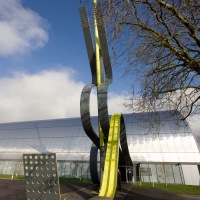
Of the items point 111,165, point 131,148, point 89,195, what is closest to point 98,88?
point 111,165

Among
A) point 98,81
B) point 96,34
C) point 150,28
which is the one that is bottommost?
point 150,28

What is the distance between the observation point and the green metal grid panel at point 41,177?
10.6 ft

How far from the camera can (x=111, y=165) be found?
10305 millimetres

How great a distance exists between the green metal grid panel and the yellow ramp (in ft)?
19.5

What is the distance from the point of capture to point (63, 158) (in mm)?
28094

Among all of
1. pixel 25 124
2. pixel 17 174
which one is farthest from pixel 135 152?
pixel 25 124

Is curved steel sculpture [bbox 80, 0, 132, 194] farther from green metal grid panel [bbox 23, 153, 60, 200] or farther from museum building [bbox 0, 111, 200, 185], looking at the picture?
A: green metal grid panel [bbox 23, 153, 60, 200]

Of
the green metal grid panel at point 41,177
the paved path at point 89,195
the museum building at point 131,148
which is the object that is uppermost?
the museum building at point 131,148

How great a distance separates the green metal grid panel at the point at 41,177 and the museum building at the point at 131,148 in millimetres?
14637

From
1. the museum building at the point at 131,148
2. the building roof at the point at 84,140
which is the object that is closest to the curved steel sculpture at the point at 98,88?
the museum building at the point at 131,148

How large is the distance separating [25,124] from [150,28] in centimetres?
3677

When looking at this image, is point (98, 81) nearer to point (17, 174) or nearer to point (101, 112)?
point (101, 112)

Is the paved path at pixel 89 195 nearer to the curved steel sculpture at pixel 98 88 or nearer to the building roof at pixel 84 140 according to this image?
the curved steel sculpture at pixel 98 88

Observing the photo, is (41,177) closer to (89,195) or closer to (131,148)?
(89,195)
